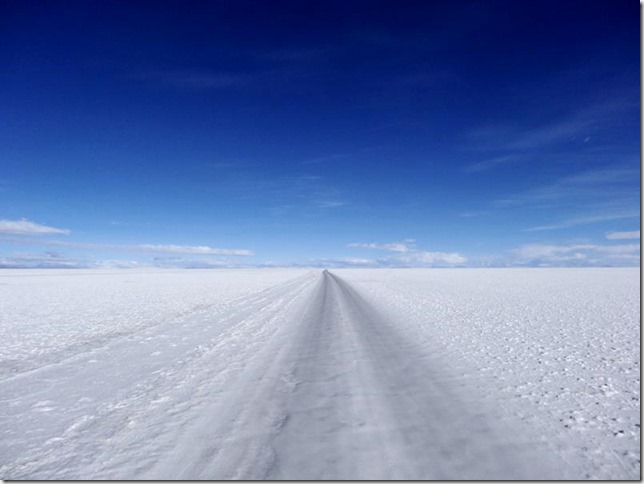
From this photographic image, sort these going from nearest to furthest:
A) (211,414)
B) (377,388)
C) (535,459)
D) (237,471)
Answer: (237,471)
(535,459)
(211,414)
(377,388)

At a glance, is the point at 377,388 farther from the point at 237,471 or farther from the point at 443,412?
the point at 237,471

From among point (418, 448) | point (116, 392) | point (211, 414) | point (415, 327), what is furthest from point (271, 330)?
point (418, 448)

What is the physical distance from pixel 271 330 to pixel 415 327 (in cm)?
514

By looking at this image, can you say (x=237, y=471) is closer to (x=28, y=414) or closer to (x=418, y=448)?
(x=418, y=448)

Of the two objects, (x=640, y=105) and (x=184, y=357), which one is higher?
(x=640, y=105)

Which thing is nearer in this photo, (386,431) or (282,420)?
(386,431)

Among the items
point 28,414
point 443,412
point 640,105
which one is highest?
point 640,105

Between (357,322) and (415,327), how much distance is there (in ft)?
7.18

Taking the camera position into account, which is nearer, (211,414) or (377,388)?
(211,414)

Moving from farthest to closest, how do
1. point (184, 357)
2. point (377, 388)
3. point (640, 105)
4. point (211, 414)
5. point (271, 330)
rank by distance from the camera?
point (271, 330) → point (184, 357) → point (377, 388) → point (640, 105) → point (211, 414)

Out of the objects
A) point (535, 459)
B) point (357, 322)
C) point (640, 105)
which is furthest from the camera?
point (357, 322)

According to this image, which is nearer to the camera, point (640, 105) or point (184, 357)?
point (640, 105)

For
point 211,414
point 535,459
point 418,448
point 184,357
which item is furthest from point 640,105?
point 184,357

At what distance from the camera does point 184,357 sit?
8703 millimetres
